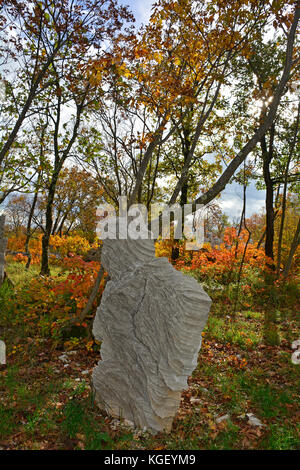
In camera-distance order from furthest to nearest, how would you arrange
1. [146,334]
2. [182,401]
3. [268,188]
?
[268,188]
[182,401]
[146,334]

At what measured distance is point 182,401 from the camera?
12.6 feet

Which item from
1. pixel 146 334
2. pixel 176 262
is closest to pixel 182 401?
pixel 146 334

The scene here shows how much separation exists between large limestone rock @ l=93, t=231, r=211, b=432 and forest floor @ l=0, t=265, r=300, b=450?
0.25 metres

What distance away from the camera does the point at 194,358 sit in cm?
304

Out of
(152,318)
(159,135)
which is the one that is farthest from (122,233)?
(159,135)

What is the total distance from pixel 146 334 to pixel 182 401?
1.35 meters

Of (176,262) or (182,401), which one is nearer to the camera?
(182,401)

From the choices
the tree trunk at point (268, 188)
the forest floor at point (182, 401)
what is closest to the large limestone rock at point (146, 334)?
the forest floor at point (182, 401)

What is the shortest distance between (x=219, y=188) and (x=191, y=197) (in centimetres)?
972

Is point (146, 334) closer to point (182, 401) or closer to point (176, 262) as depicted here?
point (182, 401)

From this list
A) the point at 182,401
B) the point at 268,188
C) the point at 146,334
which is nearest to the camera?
the point at 146,334

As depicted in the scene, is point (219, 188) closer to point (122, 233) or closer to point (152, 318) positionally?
point (122, 233)

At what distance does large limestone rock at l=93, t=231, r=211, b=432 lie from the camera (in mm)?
2967
